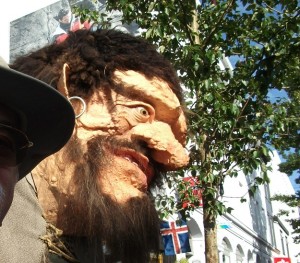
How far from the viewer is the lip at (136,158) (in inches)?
63.4

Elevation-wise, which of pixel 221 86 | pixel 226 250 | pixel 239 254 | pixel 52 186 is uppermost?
pixel 239 254

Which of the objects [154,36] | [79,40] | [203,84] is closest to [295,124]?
[203,84]

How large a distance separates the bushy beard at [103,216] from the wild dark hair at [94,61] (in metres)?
0.26

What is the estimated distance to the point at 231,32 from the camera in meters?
5.37

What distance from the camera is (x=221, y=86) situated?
4.53 metres

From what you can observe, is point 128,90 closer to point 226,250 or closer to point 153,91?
point 153,91

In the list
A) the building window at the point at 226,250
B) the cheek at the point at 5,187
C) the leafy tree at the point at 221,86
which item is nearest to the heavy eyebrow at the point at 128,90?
the cheek at the point at 5,187

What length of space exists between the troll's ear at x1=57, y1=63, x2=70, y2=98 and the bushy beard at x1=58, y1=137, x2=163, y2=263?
0.19 m

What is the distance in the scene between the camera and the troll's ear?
5.40 ft

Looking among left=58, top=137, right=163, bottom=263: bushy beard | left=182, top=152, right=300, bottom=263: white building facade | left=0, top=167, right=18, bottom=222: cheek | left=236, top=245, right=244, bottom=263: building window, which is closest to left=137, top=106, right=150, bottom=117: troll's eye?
left=58, top=137, right=163, bottom=263: bushy beard

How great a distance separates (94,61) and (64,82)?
15 centimetres

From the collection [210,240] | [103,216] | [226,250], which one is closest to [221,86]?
[210,240]

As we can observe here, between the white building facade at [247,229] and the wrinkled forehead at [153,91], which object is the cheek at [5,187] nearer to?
the wrinkled forehead at [153,91]

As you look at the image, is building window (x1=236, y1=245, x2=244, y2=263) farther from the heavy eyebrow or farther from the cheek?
the cheek
